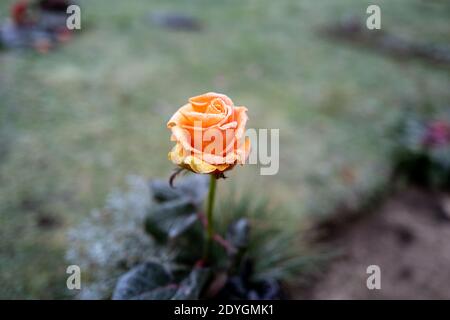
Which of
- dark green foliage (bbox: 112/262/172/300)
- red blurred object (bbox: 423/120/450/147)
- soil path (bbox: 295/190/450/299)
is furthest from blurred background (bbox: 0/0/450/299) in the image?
dark green foliage (bbox: 112/262/172/300)

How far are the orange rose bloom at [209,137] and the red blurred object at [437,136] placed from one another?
180cm

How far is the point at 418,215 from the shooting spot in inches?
85.4

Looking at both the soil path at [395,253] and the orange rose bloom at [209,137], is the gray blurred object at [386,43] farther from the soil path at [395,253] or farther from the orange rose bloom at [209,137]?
the orange rose bloom at [209,137]

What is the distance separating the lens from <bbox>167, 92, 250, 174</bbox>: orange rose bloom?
0.90 meters

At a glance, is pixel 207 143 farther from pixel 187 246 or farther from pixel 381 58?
pixel 381 58

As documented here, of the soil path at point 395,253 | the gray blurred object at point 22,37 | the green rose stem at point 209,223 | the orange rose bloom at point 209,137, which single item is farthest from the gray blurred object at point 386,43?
the orange rose bloom at point 209,137

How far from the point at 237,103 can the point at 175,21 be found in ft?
5.35

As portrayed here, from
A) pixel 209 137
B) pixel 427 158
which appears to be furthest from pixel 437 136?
pixel 209 137

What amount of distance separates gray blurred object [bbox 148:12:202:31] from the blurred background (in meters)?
0.02

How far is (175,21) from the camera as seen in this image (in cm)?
394

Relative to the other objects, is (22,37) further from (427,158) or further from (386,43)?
(386,43)

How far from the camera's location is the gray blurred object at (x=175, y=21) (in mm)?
3883

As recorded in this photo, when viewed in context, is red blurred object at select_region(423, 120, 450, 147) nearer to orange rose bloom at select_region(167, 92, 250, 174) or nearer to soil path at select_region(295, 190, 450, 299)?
soil path at select_region(295, 190, 450, 299)
